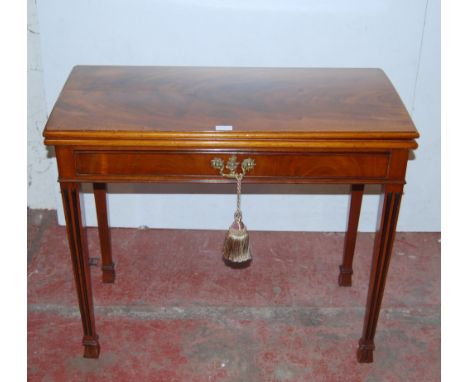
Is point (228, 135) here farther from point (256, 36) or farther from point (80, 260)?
point (256, 36)

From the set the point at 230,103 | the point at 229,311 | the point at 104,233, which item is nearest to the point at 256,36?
the point at 230,103

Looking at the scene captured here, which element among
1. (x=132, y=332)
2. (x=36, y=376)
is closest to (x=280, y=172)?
(x=132, y=332)

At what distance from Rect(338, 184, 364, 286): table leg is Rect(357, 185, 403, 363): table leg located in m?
0.39

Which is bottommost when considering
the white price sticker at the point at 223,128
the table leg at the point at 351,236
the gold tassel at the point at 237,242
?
the table leg at the point at 351,236

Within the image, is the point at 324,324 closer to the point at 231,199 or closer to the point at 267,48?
the point at 231,199

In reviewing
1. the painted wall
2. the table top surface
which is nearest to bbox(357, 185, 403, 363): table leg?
the table top surface

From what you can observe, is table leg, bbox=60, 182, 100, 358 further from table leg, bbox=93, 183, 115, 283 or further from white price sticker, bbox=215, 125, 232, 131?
white price sticker, bbox=215, 125, 232, 131

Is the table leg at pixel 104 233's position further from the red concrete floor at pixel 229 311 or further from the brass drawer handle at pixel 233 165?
the brass drawer handle at pixel 233 165

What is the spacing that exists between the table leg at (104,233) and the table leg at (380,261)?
3.31 feet

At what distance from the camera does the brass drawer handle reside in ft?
5.90

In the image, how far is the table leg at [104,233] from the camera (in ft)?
7.76

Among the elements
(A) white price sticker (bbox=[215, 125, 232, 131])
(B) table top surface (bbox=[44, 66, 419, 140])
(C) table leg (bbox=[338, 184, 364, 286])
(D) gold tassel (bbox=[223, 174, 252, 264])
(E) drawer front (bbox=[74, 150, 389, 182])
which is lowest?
(C) table leg (bbox=[338, 184, 364, 286])

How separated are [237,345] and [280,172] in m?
0.76

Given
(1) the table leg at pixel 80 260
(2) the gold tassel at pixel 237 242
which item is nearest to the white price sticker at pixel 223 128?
(2) the gold tassel at pixel 237 242
